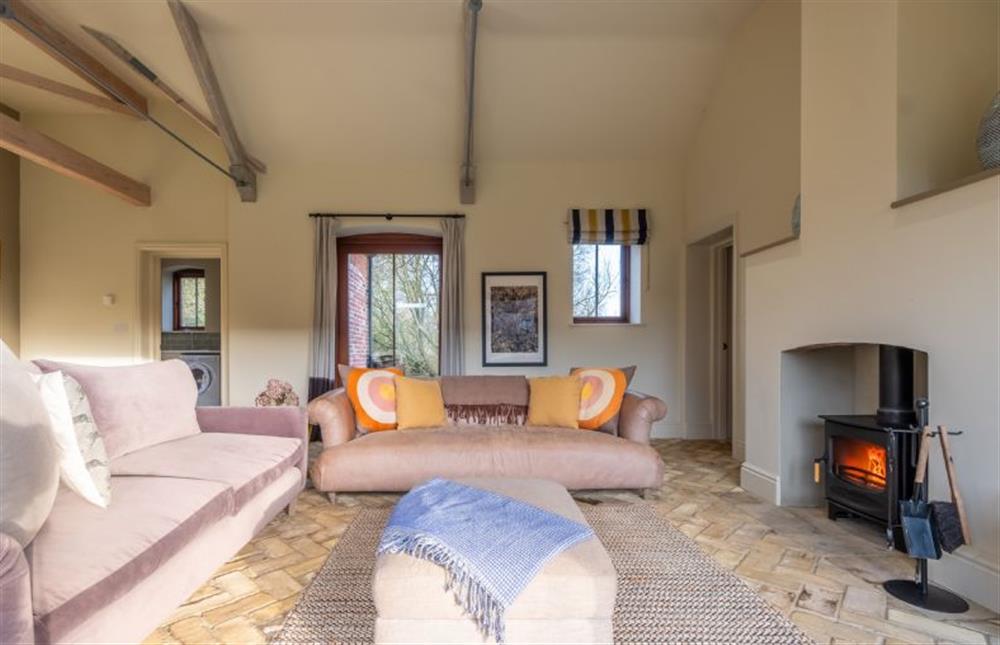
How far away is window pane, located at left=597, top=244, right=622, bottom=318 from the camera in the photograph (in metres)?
5.05

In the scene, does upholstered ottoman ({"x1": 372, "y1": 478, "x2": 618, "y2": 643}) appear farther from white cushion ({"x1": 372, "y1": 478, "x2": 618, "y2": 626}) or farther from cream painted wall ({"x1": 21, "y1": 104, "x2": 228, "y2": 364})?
cream painted wall ({"x1": 21, "y1": 104, "x2": 228, "y2": 364})

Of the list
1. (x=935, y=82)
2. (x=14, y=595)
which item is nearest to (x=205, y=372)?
(x=14, y=595)

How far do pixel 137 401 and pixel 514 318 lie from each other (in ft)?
10.8

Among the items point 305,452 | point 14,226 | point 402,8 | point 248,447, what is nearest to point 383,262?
point 402,8

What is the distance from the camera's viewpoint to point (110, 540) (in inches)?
51.2

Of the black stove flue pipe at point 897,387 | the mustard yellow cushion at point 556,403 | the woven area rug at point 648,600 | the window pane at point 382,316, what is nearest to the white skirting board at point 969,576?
the black stove flue pipe at point 897,387

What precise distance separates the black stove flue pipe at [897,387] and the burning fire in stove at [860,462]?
0.16 meters

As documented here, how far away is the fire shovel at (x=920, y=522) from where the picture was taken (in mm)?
1727

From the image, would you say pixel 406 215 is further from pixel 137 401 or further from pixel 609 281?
pixel 137 401

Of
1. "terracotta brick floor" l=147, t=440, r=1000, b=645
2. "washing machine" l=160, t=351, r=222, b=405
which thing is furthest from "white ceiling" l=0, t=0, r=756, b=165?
"terracotta brick floor" l=147, t=440, r=1000, b=645

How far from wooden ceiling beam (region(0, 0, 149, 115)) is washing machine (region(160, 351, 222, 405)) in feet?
9.76

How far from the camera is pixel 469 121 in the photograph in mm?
4215

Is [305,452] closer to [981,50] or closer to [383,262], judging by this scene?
[383,262]

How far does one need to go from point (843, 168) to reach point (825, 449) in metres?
1.53
